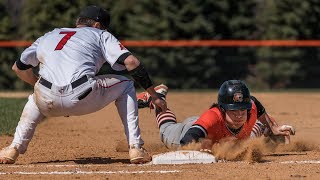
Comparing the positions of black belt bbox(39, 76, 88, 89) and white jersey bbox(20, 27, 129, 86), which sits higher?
white jersey bbox(20, 27, 129, 86)

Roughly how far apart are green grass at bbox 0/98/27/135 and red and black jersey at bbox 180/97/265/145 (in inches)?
144

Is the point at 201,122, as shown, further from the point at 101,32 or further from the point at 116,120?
the point at 116,120

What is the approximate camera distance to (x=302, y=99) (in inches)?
703

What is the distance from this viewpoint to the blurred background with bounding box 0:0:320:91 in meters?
22.2

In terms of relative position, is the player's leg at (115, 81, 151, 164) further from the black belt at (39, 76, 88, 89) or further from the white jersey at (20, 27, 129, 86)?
the black belt at (39, 76, 88, 89)

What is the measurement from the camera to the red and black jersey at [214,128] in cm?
762

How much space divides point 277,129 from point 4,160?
2.74 meters

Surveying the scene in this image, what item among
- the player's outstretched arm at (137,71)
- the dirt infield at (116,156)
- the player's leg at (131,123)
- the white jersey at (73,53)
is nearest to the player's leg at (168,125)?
the dirt infield at (116,156)

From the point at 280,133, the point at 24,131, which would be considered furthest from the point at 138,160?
the point at 280,133

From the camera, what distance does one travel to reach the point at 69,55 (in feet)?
23.7

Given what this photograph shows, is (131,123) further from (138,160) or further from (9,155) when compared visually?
(9,155)

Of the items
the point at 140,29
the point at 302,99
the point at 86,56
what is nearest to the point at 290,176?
the point at 86,56

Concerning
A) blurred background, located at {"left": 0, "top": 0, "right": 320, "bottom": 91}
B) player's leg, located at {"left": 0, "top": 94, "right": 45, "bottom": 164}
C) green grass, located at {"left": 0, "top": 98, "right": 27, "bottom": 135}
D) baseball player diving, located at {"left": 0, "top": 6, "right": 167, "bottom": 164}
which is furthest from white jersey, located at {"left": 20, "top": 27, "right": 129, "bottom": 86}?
blurred background, located at {"left": 0, "top": 0, "right": 320, "bottom": 91}

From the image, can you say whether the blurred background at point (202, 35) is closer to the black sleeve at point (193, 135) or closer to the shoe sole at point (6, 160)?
the black sleeve at point (193, 135)
